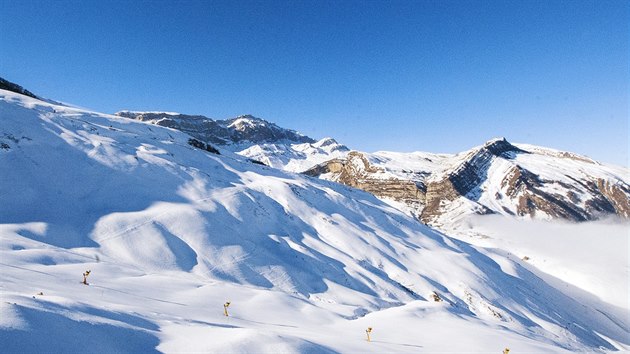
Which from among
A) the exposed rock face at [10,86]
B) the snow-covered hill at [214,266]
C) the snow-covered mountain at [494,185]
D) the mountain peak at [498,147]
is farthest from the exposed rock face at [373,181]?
the exposed rock face at [10,86]

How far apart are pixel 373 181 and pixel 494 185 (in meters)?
37.8

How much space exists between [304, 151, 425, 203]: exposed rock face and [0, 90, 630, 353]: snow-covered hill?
56.7m

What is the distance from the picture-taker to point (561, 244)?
74.2 m

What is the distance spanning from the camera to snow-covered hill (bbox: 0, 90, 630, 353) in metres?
7.94

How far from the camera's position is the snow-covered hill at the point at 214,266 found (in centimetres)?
794

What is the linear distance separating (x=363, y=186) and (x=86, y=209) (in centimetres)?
9166

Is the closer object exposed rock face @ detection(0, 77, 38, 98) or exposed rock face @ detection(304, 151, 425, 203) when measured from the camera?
exposed rock face @ detection(0, 77, 38, 98)

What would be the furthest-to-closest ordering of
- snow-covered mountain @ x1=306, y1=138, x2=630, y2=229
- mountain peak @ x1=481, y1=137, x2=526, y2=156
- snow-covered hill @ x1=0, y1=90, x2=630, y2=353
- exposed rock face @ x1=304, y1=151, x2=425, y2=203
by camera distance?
mountain peak @ x1=481, y1=137, x2=526, y2=156, exposed rock face @ x1=304, y1=151, x2=425, y2=203, snow-covered mountain @ x1=306, y1=138, x2=630, y2=229, snow-covered hill @ x1=0, y1=90, x2=630, y2=353

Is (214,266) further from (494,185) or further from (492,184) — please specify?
(492,184)

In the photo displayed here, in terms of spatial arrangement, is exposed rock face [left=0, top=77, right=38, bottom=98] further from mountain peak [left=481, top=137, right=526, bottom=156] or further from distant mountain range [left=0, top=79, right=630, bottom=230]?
mountain peak [left=481, top=137, right=526, bottom=156]

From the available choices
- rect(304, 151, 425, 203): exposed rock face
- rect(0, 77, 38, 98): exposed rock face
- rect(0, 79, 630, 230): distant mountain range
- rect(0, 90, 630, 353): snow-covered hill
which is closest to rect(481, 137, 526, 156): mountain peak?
rect(0, 79, 630, 230): distant mountain range

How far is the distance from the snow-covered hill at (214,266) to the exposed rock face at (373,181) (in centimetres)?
5673

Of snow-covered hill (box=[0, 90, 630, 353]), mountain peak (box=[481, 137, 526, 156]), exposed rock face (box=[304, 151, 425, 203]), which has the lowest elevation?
snow-covered hill (box=[0, 90, 630, 353])

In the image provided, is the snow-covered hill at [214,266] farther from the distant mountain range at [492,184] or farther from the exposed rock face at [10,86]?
the distant mountain range at [492,184]
